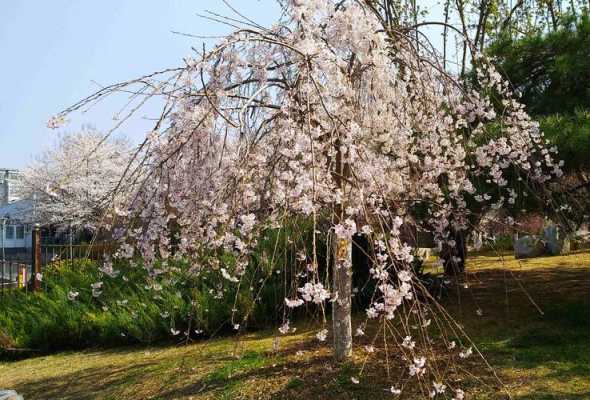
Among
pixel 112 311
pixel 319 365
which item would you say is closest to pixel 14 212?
pixel 112 311

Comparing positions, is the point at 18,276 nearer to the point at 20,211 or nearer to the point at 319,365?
the point at 319,365

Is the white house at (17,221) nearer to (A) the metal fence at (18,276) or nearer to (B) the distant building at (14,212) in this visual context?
(B) the distant building at (14,212)

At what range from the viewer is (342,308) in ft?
13.4

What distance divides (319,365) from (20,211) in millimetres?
30353

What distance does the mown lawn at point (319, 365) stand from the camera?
12.1ft

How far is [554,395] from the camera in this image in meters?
3.36

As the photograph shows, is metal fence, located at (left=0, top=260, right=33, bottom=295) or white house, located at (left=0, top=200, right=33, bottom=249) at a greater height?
white house, located at (left=0, top=200, right=33, bottom=249)

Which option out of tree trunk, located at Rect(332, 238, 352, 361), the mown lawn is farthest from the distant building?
tree trunk, located at Rect(332, 238, 352, 361)

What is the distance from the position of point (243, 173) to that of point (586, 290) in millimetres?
4243

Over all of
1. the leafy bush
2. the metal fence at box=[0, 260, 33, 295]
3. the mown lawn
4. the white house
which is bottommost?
the mown lawn

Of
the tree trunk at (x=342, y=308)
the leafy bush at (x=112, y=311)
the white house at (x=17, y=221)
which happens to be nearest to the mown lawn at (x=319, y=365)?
the tree trunk at (x=342, y=308)

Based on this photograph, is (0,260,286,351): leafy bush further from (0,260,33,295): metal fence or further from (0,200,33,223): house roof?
(0,200,33,223): house roof

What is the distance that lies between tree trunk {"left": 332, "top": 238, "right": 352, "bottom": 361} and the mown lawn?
0.12m

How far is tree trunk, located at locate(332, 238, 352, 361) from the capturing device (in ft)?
12.4
